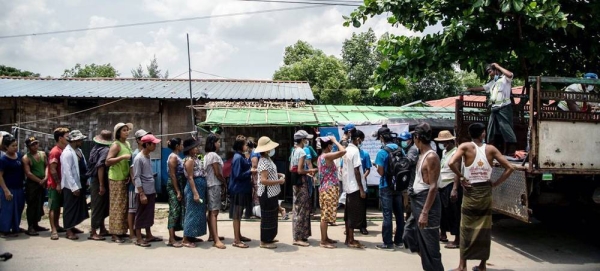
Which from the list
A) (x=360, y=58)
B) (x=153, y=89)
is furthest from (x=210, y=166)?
(x=360, y=58)

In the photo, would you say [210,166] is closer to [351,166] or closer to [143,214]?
[143,214]

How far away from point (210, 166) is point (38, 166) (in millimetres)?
2959

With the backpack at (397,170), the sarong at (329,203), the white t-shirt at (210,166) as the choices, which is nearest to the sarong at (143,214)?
the white t-shirt at (210,166)

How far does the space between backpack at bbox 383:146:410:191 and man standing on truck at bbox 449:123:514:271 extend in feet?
3.61

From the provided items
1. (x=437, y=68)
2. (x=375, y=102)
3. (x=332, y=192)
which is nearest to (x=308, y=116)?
(x=437, y=68)

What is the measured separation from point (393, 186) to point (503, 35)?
400 centimetres

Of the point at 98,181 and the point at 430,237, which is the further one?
the point at 98,181

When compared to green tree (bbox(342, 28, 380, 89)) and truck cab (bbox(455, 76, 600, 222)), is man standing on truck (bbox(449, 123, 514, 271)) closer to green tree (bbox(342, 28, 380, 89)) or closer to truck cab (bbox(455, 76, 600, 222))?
truck cab (bbox(455, 76, 600, 222))

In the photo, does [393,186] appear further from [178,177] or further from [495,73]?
[178,177]

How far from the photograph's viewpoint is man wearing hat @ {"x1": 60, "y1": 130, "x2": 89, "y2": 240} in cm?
638

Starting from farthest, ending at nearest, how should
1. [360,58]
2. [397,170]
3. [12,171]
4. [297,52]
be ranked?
[297,52] < [360,58] < [12,171] < [397,170]

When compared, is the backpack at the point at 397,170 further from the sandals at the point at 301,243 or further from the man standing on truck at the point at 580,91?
the man standing on truck at the point at 580,91

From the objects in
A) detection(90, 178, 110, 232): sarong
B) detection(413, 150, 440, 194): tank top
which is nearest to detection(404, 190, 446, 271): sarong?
detection(413, 150, 440, 194): tank top

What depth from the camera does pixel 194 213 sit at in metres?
6.09
